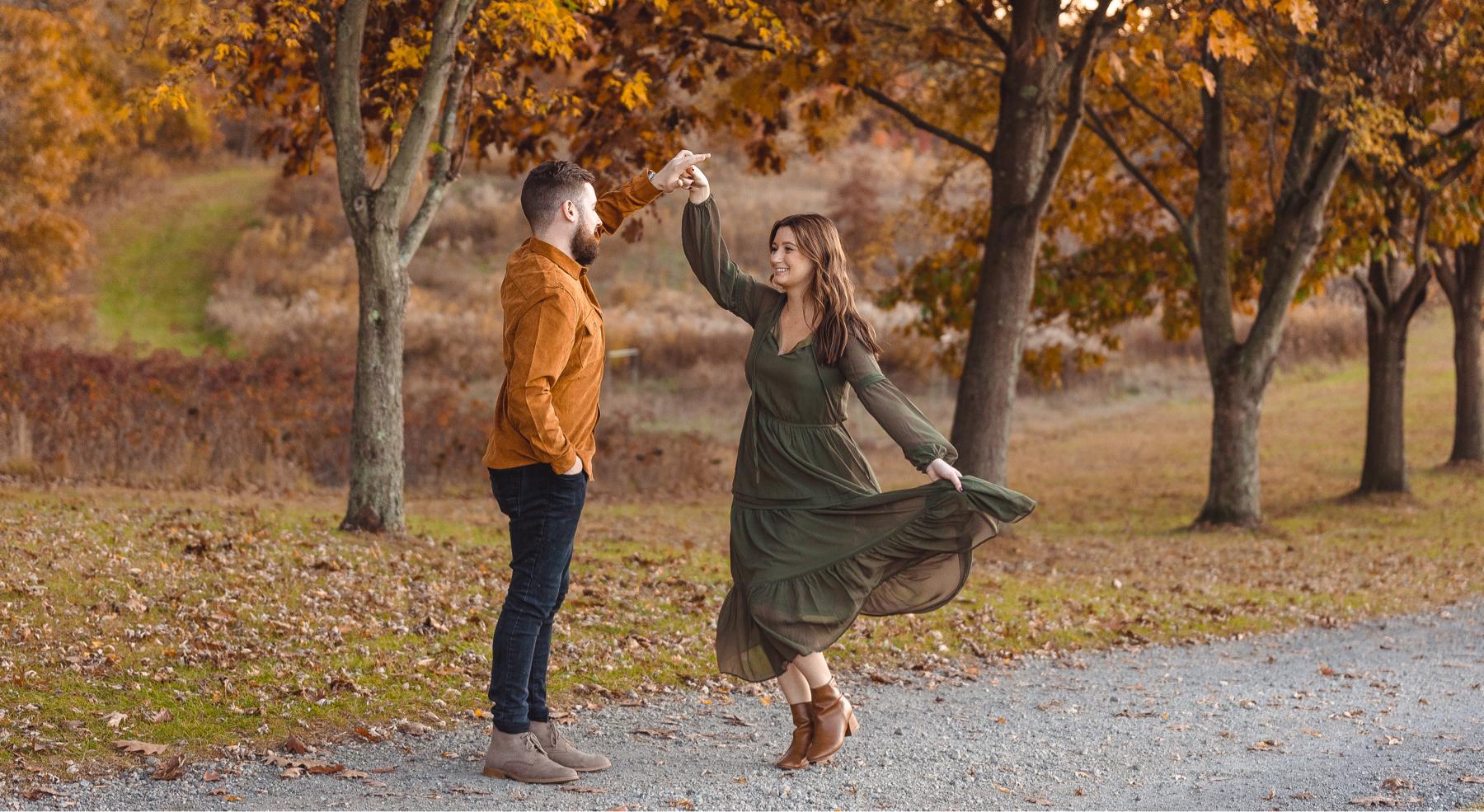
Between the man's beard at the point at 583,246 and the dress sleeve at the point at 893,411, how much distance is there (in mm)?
1040

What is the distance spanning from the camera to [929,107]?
17609mm

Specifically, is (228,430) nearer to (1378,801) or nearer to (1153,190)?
(1153,190)

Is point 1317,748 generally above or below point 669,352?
below

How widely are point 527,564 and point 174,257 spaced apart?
124ft

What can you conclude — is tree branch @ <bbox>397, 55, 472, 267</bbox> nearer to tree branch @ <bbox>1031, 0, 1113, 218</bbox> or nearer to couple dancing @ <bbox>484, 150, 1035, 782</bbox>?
couple dancing @ <bbox>484, 150, 1035, 782</bbox>

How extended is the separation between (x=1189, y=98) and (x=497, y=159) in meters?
33.0

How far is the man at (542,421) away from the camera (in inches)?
189

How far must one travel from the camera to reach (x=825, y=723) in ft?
17.7

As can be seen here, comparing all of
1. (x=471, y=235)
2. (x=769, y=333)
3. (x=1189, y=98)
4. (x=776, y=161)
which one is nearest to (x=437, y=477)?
(x=776, y=161)

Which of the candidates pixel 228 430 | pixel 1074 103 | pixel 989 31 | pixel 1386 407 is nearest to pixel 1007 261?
pixel 1074 103

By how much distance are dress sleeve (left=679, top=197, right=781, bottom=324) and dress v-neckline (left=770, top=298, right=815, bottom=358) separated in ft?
0.26

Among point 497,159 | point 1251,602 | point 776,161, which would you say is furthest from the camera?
point 497,159

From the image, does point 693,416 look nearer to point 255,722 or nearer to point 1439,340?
point 255,722

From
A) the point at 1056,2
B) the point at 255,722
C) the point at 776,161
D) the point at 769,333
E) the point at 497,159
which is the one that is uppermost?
the point at 497,159
